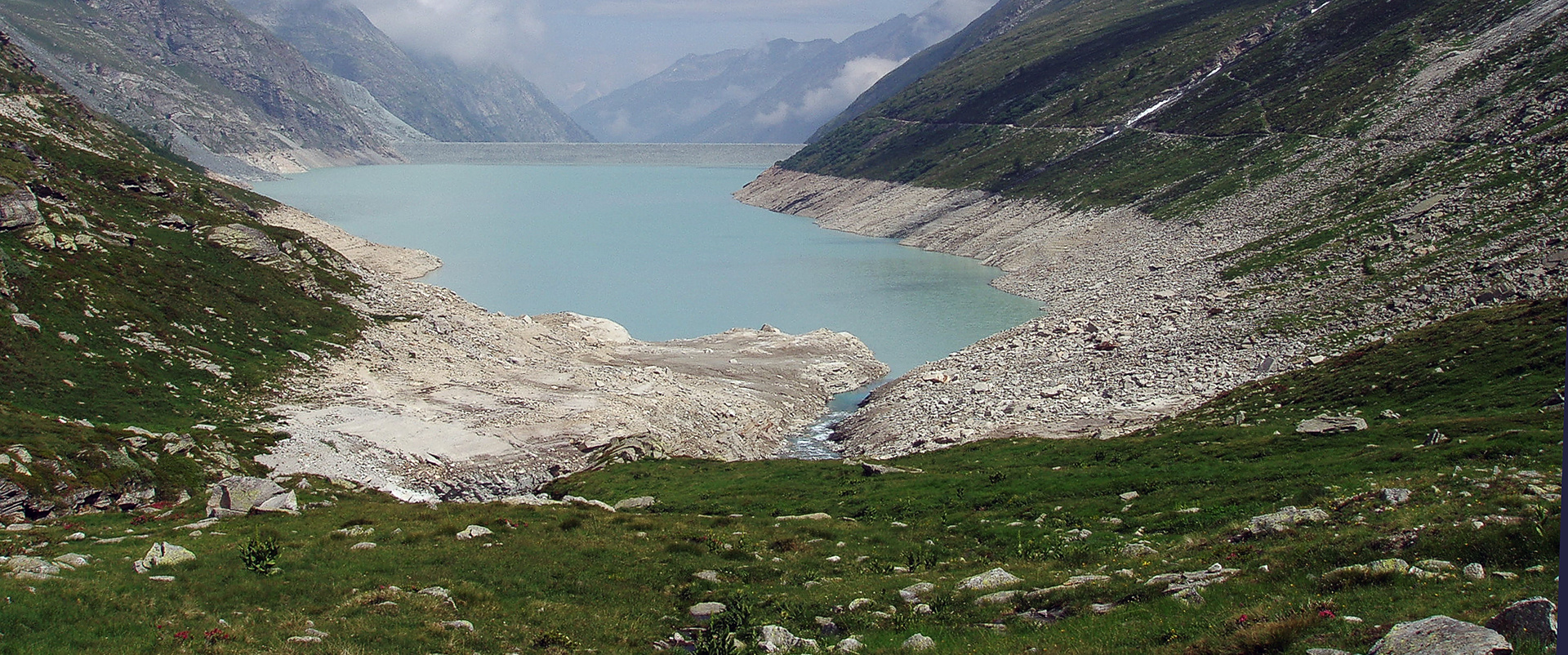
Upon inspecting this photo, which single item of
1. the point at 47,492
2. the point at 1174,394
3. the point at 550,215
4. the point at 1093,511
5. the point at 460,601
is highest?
the point at 550,215

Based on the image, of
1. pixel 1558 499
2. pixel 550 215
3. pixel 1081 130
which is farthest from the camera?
pixel 550 215

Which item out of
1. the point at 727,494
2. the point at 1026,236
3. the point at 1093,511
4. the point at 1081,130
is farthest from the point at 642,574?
the point at 1081,130

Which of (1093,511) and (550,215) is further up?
(550,215)

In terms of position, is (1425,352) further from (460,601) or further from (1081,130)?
(1081,130)

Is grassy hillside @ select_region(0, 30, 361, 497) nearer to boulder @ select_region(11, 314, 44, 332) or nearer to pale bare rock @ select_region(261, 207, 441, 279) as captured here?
boulder @ select_region(11, 314, 44, 332)

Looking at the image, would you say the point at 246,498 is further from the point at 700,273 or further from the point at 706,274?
the point at 700,273

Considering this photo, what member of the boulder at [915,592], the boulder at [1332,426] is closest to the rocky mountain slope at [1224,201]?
the boulder at [1332,426]

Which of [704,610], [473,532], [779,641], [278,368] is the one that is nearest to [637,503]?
[473,532]
